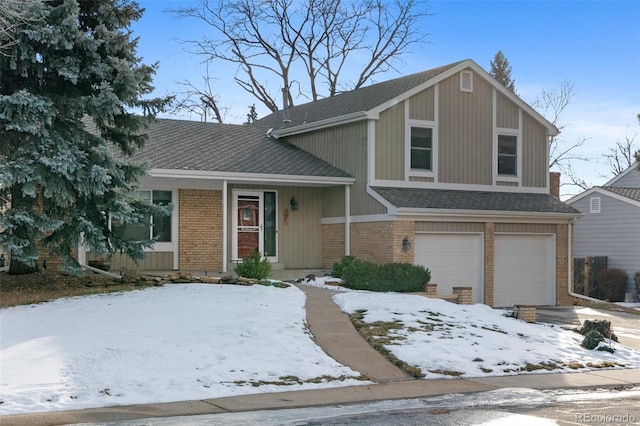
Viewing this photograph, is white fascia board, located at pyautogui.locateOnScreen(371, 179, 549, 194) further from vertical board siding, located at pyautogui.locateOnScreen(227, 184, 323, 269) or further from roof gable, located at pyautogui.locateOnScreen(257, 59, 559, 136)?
vertical board siding, located at pyautogui.locateOnScreen(227, 184, 323, 269)

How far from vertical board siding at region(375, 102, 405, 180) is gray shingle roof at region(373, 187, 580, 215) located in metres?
0.55

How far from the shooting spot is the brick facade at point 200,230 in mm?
21344

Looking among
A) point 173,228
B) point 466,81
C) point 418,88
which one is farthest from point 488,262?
point 173,228

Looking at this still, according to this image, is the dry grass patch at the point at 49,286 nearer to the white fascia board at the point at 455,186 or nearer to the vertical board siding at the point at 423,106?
the white fascia board at the point at 455,186

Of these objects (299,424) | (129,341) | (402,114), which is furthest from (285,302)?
(402,114)

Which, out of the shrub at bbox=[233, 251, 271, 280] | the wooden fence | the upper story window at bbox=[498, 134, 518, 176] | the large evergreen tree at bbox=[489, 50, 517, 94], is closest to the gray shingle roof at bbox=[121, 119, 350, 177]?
the shrub at bbox=[233, 251, 271, 280]

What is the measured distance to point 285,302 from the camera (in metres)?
15.5

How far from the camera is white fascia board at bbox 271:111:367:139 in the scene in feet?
70.9

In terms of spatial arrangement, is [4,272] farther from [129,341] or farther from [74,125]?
[129,341]

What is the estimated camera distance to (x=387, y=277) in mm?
18859

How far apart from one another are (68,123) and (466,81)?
1203 cm

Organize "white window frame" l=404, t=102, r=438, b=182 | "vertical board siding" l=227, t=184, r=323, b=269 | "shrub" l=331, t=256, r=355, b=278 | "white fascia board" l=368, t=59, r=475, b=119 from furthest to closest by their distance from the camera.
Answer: "vertical board siding" l=227, t=184, r=323, b=269 < "white window frame" l=404, t=102, r=438, b=182 < "white fascia board" l=368, t=59, r=475, b=119 < "shrub" l=331, t=256, r=355, b=278

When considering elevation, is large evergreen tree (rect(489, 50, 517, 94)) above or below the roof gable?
above

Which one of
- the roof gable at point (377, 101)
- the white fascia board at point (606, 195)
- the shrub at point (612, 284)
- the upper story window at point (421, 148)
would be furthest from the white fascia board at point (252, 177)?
the white fascia board at point (606, 195)
